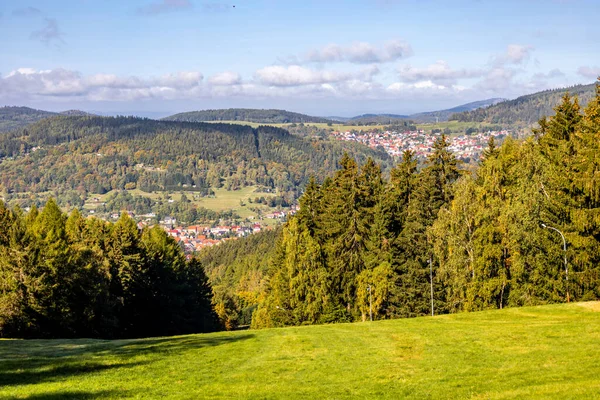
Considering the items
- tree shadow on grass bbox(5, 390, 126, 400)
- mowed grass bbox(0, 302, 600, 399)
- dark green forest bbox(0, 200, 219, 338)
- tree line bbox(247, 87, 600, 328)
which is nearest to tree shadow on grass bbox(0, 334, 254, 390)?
mowed grass bbox(0, 302, 600, 399)

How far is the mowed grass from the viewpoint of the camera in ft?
58.0

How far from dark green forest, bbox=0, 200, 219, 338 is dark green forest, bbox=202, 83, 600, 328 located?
39.0ft

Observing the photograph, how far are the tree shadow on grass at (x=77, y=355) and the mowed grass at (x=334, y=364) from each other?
35mm

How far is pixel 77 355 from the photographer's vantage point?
23.3 m

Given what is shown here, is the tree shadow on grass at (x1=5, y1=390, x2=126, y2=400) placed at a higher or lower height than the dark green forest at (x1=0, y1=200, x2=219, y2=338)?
higher

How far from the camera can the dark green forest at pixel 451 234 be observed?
38562mm

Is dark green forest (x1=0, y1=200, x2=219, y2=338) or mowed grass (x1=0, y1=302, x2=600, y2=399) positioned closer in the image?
mowed grass (x1=0, y1=302, x2=600, y2=399)

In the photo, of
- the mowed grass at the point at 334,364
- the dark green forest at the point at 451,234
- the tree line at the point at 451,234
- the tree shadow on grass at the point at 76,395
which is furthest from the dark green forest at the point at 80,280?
the tree shadow on grass at the point at 76,395

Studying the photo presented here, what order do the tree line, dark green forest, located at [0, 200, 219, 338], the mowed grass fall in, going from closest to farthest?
the mowed grass, the tree line, dark green forest, located at [0, 200, 219, 338]

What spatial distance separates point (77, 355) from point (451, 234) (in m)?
29.0

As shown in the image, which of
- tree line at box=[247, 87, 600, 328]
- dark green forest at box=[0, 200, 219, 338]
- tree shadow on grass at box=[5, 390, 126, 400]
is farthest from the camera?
dark green forest at box=[0, 200, 219, 338]

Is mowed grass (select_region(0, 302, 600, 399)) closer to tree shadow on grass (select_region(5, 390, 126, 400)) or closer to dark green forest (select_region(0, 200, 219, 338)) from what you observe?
tree shadow on grass (select_region(5, 390, 126, 400))

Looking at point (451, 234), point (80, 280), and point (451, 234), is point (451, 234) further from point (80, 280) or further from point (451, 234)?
point (80, 280)

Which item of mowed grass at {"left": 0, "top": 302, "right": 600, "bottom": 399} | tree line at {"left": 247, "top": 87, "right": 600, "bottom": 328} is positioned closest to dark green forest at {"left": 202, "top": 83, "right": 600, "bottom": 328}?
tree line at {"left": 247, "top": 87, "right": 600, "bottom": 328}
